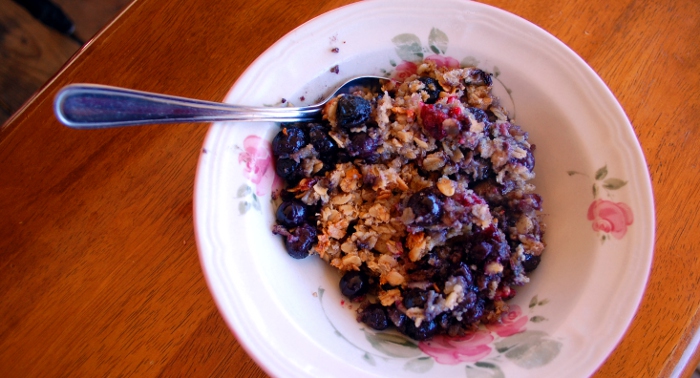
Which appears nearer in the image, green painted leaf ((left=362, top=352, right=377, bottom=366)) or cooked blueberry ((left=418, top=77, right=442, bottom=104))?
green painted leaf ((left=362, top=352, right=377, bottom=366))

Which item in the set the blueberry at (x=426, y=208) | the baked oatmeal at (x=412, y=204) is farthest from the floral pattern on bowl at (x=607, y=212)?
the blueberry at (x=426, y=208)

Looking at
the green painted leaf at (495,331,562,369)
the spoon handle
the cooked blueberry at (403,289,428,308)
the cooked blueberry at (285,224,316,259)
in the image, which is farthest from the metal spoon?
the green painted leaf at (495,331,562,369)

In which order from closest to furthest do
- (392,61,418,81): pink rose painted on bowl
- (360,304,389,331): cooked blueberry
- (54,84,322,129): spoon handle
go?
1. (54,84,322,129): spoon handle
2. (360,304,389,331): cooked blueberry
3. (392,61,418,81): pink rose painted on bowl

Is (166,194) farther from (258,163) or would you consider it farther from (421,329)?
(421,329)

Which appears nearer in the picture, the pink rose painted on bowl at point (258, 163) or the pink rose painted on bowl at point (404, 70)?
the pink rose painted on bowl at point (258, 163)

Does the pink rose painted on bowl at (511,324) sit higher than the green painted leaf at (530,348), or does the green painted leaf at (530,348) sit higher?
the green painted leaf at (530,348)

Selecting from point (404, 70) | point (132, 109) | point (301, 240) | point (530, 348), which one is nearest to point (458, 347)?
point (530, 348)

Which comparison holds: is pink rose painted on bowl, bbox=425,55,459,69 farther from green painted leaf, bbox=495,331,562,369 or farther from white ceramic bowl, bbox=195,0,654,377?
green painted leaf, bbox=495,331,562,369

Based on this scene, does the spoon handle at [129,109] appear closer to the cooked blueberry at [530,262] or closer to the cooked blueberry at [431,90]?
the cooked blueberry at [431,90]
